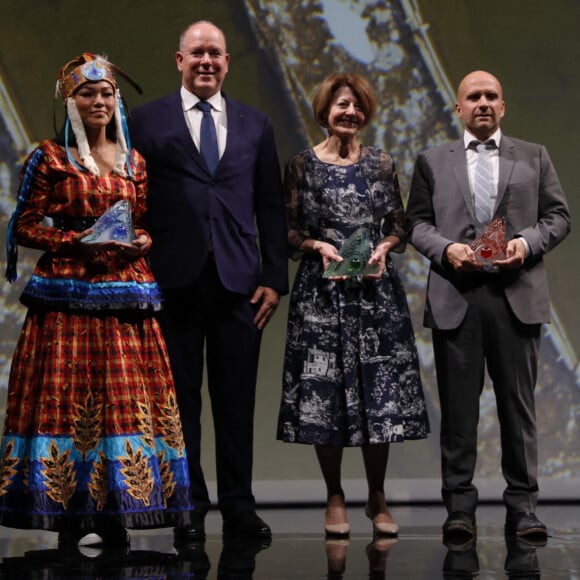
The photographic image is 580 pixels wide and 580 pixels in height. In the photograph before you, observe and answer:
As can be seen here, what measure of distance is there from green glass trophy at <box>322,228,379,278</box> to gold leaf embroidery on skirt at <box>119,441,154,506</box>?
→ 892mm

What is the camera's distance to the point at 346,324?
3.98 meters

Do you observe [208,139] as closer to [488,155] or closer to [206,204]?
[206,204]

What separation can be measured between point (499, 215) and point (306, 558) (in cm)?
137

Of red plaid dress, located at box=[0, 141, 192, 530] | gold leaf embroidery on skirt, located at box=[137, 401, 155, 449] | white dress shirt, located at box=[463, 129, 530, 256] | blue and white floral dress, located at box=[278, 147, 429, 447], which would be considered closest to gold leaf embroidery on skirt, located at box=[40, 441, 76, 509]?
red plaid dress, located at box=[0, 141, 192, 530]

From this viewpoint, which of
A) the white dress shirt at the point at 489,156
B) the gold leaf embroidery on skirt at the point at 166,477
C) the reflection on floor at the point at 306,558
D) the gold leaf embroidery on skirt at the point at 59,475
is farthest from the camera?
the white dress shirt at the point at 489,156

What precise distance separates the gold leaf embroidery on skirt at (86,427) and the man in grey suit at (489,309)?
1.22m

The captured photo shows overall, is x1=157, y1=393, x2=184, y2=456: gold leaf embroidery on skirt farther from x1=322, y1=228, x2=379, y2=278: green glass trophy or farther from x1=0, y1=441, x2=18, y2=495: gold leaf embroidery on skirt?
x1=322, y1=228, x2=379, y2=278: green glass trophy

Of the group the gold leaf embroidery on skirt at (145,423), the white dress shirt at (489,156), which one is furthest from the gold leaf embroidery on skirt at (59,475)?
the white dress shirt at (489,156)

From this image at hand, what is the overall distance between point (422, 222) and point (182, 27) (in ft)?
6.12

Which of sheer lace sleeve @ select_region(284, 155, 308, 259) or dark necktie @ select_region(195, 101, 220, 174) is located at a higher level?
dark necktie @ select_region(195, 101, 220, 174)

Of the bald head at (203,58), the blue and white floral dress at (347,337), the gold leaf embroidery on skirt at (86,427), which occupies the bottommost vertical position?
the gold leaf embroidery on skirt at (86,427)

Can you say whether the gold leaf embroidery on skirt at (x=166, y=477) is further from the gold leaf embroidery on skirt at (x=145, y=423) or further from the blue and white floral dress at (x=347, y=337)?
the blue and white floral dress at (x=347, y=337)

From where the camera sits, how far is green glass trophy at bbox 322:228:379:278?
12.8 feet

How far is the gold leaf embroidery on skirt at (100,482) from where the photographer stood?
138 inches
